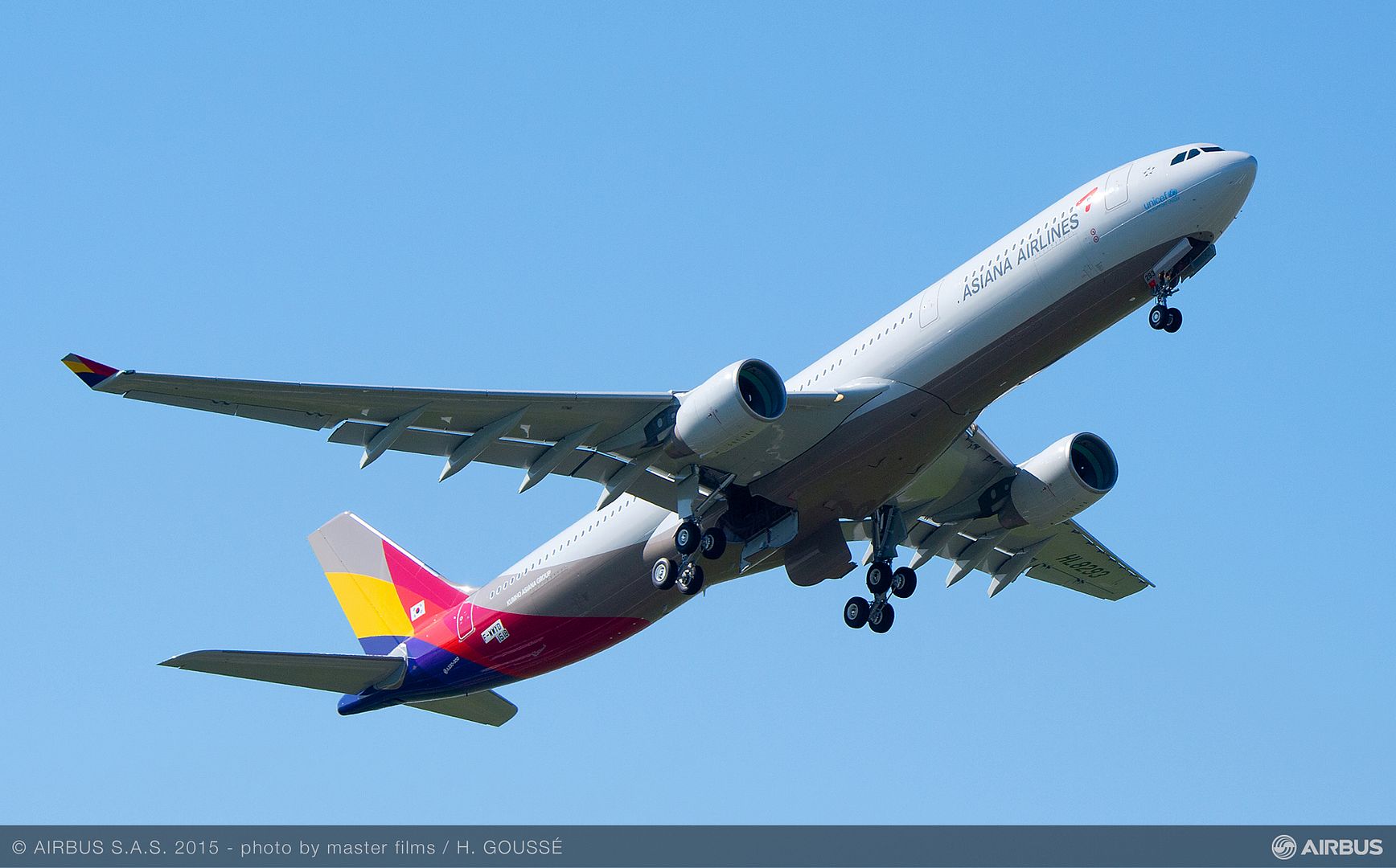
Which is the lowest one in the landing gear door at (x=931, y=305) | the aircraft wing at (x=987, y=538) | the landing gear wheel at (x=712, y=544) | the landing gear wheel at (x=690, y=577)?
the landing gear wheel at (x=690, y=577)

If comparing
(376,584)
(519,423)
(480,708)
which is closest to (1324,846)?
(519,423)

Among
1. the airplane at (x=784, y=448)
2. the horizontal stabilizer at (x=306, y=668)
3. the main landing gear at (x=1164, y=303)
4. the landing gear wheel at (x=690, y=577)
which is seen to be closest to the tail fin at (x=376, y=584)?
the airplane at (x=784, y=448)

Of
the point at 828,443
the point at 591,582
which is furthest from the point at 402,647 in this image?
the point at 828,443

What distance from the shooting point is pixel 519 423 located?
29578 millimetres

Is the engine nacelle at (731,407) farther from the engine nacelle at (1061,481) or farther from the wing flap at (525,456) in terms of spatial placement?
the engine nacelle at (1061,481)

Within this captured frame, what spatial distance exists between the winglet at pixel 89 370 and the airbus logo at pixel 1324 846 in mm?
20476

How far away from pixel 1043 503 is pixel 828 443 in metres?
6.63

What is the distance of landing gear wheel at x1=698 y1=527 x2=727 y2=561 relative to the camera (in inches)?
1223

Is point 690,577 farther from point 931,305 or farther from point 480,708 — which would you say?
point 480,708

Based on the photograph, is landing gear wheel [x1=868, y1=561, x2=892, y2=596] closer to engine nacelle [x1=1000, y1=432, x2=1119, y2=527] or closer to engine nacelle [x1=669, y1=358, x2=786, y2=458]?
engine nacelle [x1=1000, y1=432, x2=1119, y2=527]

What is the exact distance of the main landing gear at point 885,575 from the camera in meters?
33.5

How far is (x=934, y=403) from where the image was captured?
29.3 metres

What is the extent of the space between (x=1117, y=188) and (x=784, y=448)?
7273mm

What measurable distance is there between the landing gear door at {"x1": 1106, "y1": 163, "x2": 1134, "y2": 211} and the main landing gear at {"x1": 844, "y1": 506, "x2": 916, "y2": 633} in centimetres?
806
